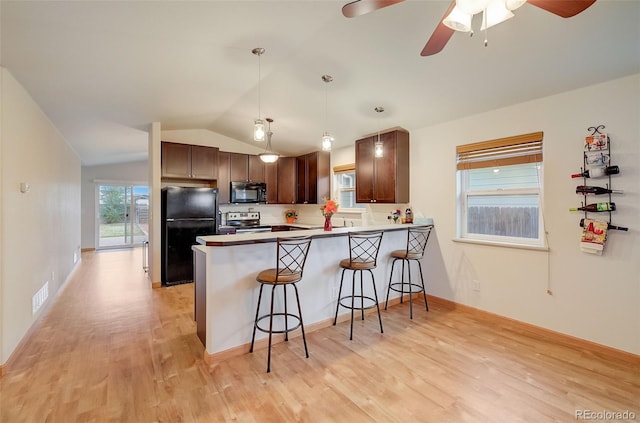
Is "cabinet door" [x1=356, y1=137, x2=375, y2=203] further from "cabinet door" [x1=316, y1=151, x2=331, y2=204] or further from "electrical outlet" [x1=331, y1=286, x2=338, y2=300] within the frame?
"electrical outlet" [x1=331, y1=286, x2=338, y2=300]

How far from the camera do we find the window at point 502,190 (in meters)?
3.04

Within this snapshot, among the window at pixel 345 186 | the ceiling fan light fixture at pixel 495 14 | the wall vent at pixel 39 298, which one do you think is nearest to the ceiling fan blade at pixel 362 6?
the ceiling fan light fixture at pixel 495 14

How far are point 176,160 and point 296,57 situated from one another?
123 inches

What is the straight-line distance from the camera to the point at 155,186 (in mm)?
4594

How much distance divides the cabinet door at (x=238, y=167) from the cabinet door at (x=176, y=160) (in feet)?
2.58

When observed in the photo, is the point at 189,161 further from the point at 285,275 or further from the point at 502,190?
the point at 502,190

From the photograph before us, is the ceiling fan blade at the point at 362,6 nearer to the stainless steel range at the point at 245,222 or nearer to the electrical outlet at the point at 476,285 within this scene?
the electrical outlet at the point at 476,285

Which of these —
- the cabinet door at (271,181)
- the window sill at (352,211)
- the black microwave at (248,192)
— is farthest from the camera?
the cabinet door at (271,181)

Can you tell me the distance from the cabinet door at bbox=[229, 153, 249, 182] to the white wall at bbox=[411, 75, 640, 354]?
3593 mm

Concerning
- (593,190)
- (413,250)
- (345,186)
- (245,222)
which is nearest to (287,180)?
(245,222)

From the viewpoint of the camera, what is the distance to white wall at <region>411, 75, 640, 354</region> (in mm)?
2451

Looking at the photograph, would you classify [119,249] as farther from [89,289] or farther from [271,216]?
[271,216]

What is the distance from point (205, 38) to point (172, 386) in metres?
2.68

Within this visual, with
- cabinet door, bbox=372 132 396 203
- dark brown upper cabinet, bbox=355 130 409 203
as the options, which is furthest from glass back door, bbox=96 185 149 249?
cabinet door, bbox=372 132 396 203
